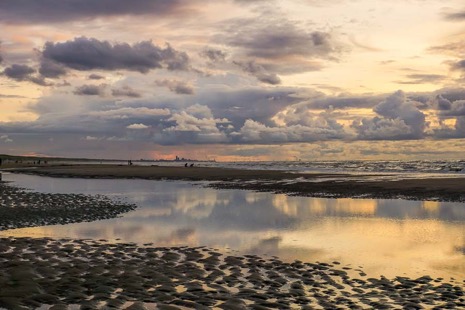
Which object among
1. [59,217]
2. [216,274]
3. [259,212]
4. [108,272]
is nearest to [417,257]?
[216,274]

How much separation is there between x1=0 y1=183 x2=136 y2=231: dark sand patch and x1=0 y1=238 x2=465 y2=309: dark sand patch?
10.5 meters

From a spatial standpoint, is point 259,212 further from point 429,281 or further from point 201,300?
point 201,300

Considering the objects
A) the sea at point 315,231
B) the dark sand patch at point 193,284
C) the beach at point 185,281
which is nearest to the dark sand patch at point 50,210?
the sea at point 315,231

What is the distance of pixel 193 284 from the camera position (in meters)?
14.3

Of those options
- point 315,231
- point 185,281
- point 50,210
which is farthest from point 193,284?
point 50,210

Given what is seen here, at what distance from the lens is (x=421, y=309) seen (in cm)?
1183

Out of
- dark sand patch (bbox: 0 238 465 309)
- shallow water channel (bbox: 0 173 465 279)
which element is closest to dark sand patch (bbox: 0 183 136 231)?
shallow water channel (bbox: 0 173 465 279)

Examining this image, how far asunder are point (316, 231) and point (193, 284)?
40.6 ft

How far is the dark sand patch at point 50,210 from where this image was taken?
95.5 ft

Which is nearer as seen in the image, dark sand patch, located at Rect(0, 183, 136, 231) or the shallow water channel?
the shallow water channel

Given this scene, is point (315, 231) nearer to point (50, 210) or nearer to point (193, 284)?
point (193, 284)

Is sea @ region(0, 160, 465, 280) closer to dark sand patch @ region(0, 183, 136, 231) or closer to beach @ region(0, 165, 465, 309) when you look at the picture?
beach @ region(0, 165, 465, 309)

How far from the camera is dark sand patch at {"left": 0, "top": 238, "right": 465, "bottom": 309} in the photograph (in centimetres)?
1227

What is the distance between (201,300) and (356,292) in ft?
16.1
